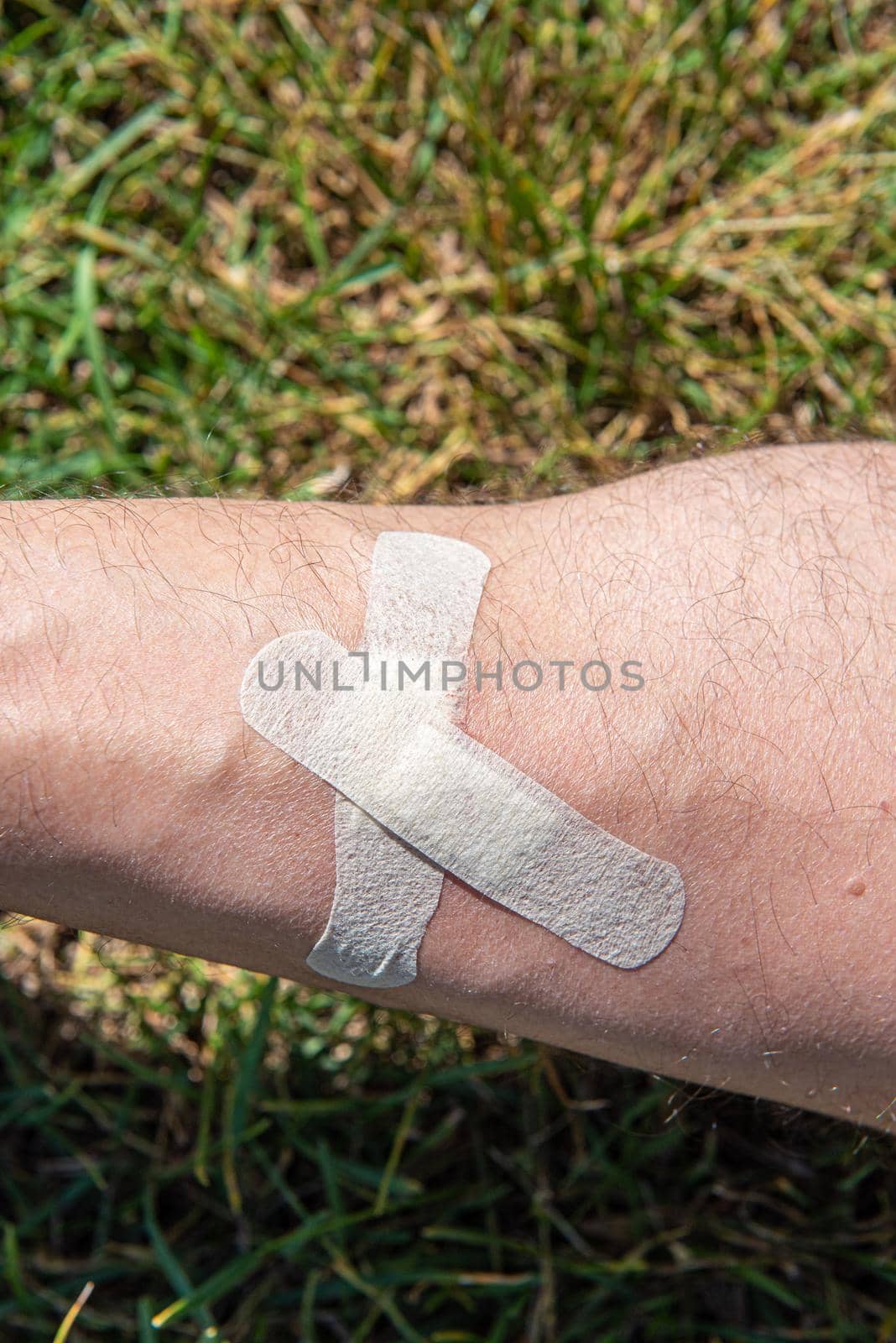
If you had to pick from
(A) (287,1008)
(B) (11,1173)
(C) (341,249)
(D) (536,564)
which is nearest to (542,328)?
(C) (341,249)

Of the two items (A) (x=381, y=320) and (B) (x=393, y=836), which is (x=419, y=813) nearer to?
(B) (x=393, y=836)

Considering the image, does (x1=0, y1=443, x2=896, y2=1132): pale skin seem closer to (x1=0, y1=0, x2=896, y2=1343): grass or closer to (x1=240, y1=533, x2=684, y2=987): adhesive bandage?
(x1=240, y1=533, x2=684, y2=987): adhesive bandage

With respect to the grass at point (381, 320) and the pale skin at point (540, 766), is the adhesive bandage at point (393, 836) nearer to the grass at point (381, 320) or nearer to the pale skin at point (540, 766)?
the pale skin at point (540, 766)

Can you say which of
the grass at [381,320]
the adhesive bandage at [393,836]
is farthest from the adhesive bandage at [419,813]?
the grass at [381,320]

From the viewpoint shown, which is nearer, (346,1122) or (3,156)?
(346,1122)

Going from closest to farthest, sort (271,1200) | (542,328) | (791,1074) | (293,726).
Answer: (293,726) < (791,1074) < (271,1200) < (542,328)

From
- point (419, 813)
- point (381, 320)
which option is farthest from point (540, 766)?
point (381, 320)

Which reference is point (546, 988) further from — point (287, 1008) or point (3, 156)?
point (3, 156)
